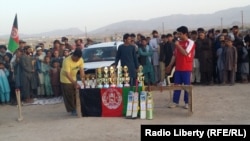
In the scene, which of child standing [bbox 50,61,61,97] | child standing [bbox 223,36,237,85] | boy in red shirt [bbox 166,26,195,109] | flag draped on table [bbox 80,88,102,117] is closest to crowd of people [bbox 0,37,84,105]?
child standing [bbox 50,61,61,97]

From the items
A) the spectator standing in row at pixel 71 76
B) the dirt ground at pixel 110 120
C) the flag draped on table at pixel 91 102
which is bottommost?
the dirt ground at pixel 110 120

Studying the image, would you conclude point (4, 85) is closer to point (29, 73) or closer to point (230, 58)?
point (29, 73)

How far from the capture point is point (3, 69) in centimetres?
1199

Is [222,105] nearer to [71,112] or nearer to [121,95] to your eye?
[121,95]

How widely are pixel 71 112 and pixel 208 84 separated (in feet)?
17.7

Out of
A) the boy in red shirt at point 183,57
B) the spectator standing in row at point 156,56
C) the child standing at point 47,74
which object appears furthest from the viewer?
the spectator standing in row at point 156,56

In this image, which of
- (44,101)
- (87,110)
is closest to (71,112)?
(87,110)

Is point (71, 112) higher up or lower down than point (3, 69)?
lower down

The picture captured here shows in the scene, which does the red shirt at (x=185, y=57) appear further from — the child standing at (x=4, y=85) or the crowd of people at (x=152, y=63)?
the child standing at (x=4, y=85)

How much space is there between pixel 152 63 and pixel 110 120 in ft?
16.2

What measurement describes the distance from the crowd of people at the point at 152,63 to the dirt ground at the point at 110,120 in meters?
1.28

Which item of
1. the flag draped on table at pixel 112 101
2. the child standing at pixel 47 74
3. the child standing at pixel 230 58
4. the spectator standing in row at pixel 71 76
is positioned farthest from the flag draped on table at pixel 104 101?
the child standing at pixel 230 58

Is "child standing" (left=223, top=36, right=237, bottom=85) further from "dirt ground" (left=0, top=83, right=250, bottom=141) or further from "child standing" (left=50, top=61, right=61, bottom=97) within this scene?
"child standing" (left=50, top=61, right=61, bottom=97)

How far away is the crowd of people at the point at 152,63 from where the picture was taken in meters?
12.0
